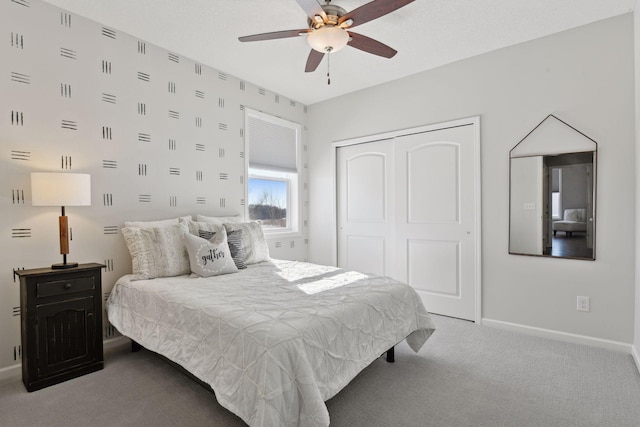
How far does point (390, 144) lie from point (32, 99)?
336 centimetres

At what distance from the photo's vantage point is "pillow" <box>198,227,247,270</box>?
2.90 m

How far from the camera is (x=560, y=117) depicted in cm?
290

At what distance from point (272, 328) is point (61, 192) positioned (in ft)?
5.81

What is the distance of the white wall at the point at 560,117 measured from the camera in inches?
104

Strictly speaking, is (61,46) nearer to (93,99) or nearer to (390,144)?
(93,99)

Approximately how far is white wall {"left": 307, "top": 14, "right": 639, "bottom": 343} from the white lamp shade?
320 cm

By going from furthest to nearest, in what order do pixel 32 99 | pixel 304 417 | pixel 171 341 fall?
pixel 32 99
pixel 171 341
pixel 304 417

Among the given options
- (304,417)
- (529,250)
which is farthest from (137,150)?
(529,250)

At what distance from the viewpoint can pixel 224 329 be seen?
1.67 meters

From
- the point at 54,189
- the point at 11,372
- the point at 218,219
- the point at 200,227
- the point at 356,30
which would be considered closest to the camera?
the point at 54,189

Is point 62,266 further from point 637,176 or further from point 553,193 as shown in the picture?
point 637,176

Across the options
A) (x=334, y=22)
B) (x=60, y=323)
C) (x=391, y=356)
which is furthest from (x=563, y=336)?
(x=60, y=323)

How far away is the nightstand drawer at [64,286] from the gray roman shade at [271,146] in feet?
7.08

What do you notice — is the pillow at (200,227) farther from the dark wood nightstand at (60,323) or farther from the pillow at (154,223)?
the dark wood nightstand at (60,323)
